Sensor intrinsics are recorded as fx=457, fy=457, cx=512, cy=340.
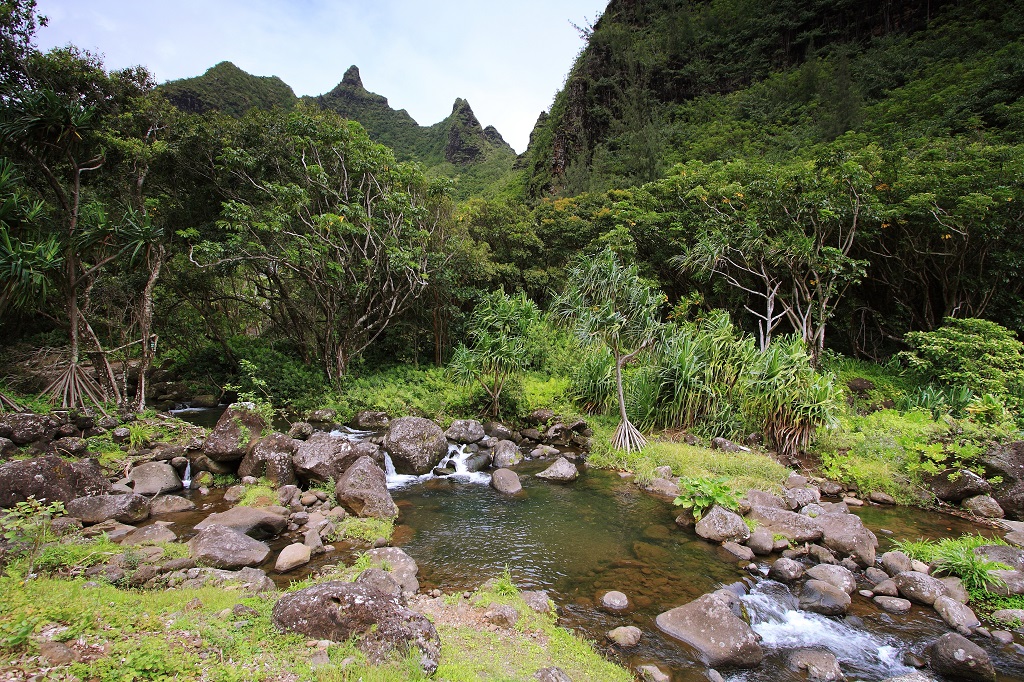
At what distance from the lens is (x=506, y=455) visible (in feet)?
Answer: 40.4

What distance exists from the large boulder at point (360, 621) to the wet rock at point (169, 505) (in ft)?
18.6

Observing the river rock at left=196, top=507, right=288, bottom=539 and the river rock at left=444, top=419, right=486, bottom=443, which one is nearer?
the river rock at left=196, top=507, right=288, bottom=539

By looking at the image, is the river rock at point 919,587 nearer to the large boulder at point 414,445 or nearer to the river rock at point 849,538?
the river rock at point 849,538

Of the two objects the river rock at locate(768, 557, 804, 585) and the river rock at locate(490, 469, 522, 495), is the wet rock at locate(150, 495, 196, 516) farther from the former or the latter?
the river rock at locate(768, 557, 804, 585)

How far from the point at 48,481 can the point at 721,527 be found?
1133 centimetres

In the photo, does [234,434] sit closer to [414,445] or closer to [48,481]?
[48,481]

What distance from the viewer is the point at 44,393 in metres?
11.7

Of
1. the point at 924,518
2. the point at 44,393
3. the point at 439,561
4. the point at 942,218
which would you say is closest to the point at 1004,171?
the point at 942,218

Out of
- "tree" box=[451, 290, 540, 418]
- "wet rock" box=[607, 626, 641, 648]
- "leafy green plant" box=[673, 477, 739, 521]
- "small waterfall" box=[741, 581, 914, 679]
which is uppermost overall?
"tree" box=[451, 290, 540, 418]

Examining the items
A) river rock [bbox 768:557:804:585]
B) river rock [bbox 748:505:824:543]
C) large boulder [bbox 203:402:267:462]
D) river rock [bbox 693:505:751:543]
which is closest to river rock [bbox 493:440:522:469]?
river rock [bbox 693:505:751:543]

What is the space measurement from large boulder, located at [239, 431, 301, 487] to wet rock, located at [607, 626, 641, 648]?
7.45m

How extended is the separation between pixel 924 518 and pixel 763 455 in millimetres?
3063

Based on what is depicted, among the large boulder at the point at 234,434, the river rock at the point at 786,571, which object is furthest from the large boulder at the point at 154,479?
the river rock at the point at 786,571

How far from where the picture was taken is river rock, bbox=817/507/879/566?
7152 millimetres
